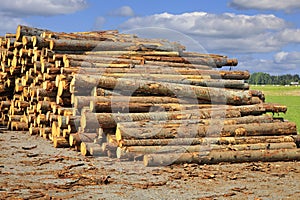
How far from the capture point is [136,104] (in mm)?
12117

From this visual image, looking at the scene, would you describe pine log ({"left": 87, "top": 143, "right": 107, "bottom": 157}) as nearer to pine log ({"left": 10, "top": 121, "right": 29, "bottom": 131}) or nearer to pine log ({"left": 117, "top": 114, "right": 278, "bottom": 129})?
pine log ({"left": 117, "top": 114, "right": 278, "bottom": 129})

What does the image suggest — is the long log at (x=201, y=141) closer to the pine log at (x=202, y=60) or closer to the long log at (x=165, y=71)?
the long log at (x=165, y=71)

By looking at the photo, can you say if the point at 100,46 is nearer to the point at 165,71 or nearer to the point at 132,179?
the point at 165,71

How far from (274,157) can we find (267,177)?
1.71 meters

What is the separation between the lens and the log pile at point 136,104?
10.8 m

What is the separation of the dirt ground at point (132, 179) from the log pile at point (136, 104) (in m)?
0.48

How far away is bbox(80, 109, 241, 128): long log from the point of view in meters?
11.2

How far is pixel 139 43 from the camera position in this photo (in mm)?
17344

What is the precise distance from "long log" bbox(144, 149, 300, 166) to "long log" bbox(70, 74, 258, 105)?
2813mm

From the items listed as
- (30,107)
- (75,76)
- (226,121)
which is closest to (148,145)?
(226,121)

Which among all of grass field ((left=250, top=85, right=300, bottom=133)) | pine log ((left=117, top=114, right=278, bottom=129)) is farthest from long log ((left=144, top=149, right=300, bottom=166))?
grass field ((left=250, top=85, right=300, bottom=133))

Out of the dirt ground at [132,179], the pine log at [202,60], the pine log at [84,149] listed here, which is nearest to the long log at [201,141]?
the dirt ground at [132,179]

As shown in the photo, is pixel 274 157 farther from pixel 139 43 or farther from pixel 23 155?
pixel 139 43

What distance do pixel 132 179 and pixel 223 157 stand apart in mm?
2587
